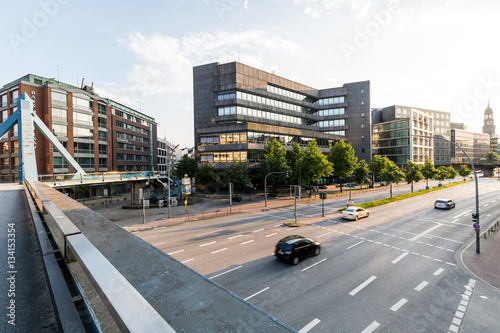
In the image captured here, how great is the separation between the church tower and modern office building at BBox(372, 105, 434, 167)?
13879 cm

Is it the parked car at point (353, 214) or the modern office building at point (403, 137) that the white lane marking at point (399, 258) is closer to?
the parked car at point (353, 214)

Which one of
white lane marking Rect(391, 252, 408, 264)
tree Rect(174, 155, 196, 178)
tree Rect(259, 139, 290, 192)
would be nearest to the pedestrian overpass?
tree Rect(174, 155, 196, 178)

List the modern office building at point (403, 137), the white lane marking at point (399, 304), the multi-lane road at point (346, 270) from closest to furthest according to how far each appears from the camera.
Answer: the multi-lane road at point (346, 270) < the white lane marking at point (399, 304) < the modern office building at point (403, 137)

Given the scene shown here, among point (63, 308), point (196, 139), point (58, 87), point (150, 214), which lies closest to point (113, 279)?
point (63, 308)

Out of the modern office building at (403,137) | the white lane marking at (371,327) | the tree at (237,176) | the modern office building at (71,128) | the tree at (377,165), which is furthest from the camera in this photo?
the modern office building at (403,137)

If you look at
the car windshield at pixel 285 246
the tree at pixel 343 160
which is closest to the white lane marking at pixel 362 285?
the car windshield at pixel 285 246

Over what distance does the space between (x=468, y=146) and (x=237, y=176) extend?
141 meters

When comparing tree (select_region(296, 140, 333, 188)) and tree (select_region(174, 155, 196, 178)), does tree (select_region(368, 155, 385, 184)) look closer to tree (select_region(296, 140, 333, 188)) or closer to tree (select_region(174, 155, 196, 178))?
tree (select_region(296, 140, 333, 188))

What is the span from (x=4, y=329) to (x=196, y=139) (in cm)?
5568

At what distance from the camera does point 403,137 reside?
77875 millimetres

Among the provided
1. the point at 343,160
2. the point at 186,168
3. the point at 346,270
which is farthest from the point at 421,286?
the point at 186,168

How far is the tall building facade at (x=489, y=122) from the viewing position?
171m

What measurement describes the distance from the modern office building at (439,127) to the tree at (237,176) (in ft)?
232

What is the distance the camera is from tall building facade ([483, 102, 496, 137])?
562 feet
